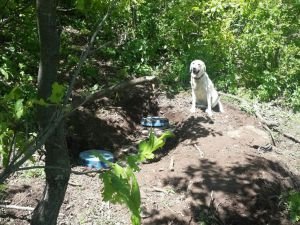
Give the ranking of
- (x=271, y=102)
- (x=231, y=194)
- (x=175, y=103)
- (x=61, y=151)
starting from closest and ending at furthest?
(x=61, y=151) < (x=231, y=194) < (x=175, y=103) < (x=271, y=102)

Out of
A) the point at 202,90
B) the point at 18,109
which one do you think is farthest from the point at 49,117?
the point at 202,90

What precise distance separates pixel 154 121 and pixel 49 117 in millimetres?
5787

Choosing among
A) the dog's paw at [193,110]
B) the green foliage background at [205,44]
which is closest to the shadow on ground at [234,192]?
the dog's paw at [193,110]

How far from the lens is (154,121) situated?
759 centimetres

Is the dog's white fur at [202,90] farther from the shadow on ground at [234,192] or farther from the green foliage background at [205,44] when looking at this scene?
the shadow on ground at [234,192]

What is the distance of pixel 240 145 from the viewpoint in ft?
22.5

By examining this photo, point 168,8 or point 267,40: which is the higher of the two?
point 168,8

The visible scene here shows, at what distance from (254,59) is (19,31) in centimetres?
514

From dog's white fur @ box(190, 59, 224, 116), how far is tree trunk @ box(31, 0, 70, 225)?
19.5 feet

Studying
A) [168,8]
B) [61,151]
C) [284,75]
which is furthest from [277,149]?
[61,151]

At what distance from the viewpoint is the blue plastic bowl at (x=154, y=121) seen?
24.8 feet

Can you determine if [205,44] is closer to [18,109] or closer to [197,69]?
[197,69]

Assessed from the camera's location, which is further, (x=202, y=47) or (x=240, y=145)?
(x=202, y=47)

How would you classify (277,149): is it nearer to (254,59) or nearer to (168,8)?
(254,59)
